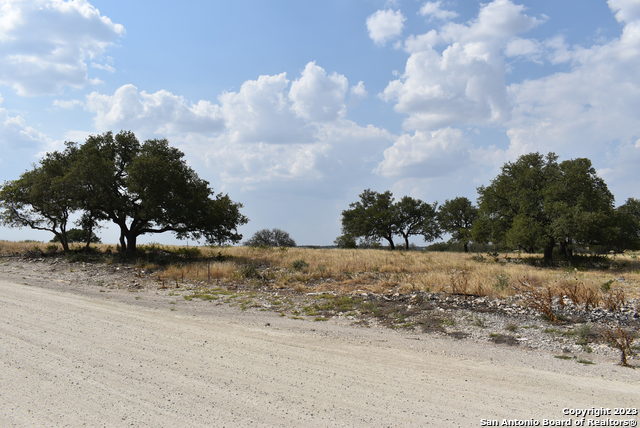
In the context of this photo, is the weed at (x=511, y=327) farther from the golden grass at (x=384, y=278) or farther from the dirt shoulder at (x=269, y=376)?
the golden grass at (x=384, y=278)

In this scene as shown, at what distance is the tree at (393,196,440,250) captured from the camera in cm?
6175

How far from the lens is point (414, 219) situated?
207 feet

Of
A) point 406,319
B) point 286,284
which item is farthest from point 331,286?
point 406,319

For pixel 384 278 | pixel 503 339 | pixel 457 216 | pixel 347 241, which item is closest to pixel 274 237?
pixel 347 241

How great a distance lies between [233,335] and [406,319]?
4818 mm

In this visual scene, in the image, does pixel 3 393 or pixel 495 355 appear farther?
pixel 495 355

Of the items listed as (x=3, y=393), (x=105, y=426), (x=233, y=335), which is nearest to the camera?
(x=105, y=426)

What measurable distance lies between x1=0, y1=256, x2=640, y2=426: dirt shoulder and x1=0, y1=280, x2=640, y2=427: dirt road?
0.02 meters

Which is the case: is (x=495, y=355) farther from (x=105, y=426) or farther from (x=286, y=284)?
(x=286, y=284)

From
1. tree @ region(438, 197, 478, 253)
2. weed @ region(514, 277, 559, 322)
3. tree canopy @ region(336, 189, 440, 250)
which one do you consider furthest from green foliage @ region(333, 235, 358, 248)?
weed @ region(514, 277, 559, 322)

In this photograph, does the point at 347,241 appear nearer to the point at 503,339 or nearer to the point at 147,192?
the point at 147,192

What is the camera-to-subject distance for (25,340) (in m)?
7.67

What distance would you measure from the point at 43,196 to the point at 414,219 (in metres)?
49.0

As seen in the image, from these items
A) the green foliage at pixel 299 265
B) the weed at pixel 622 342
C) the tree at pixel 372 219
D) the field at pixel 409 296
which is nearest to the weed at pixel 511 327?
the field at pixel 409 296
